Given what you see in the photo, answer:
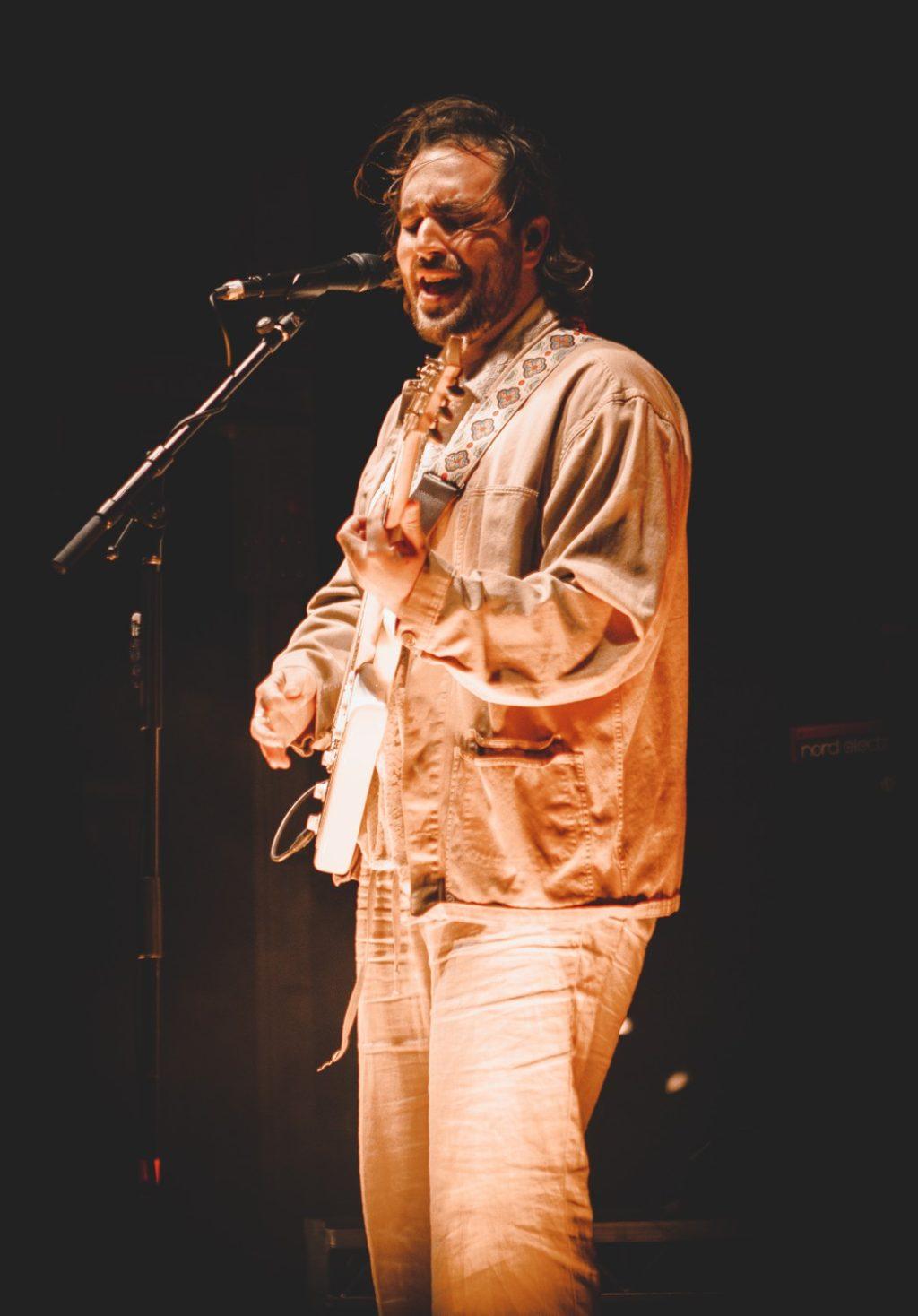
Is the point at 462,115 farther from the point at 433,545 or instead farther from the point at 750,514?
the point at 750,514

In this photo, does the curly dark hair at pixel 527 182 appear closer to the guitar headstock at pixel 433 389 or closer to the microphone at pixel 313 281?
the microphone at pixel 313 281

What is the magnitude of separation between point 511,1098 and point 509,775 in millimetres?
407

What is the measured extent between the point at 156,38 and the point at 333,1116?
258 centimetres

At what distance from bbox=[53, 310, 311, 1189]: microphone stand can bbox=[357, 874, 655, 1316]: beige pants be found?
1.62 ft

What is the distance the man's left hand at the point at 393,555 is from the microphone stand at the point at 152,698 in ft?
2.13

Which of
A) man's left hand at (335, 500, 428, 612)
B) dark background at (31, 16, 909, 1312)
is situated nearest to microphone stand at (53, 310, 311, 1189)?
man's left hand at (335, 500, 428, 612)

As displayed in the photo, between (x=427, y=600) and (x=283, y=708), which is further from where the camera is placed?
(x=283, y=708)

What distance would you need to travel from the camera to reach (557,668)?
166cm

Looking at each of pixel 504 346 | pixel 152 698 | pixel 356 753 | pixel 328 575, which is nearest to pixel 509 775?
pixel 356 753

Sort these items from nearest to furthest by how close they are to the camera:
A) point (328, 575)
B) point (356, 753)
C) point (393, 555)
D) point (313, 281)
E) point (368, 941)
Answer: point (393, 555) < point (356, 753) < point (368, 941) < point (313, 281) < point (328, 575)

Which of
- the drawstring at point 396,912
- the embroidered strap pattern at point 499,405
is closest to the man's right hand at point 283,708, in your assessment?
the drawstring at point 396,912

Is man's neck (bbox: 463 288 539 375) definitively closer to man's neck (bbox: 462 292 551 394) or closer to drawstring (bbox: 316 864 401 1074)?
man's neck (bbox: 462 292 551 394)

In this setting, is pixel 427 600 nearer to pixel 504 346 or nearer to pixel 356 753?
pixel 356 753

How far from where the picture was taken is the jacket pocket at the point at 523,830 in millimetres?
1715
